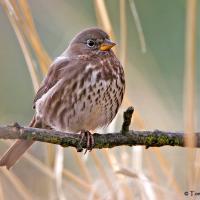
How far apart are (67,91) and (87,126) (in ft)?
0.60

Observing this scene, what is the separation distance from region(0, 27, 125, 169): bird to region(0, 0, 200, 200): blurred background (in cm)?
9

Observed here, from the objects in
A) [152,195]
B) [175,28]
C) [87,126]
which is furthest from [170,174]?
[175,28]

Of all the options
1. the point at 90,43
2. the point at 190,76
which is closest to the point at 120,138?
the point at 190,76

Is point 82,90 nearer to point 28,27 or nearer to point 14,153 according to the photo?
point 14,153

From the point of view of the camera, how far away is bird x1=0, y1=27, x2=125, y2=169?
→ 280cm

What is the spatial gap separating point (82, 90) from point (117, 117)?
0.73 ft

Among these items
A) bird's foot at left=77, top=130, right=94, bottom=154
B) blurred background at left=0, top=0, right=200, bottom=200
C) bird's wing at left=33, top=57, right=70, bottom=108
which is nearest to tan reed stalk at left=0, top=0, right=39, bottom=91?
blurred background at left=0, top=0, right=200, bottom=200

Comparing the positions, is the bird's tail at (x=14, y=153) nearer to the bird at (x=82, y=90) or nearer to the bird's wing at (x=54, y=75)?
the bird at (x=82, y=90)

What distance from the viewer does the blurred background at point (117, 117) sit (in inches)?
80.3

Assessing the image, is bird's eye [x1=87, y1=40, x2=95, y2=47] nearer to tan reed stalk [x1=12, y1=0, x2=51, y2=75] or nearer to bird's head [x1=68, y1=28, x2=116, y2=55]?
bird's head [x1=68, y1=28, x2=116, y2=55]

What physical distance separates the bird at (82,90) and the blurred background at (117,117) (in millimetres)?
85

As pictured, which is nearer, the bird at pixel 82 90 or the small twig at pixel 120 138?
the small twig at pixel 120 138

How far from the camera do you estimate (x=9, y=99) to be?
4184mm

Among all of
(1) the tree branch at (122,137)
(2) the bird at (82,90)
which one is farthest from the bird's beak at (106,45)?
(1) the tree branch at (122,137)
